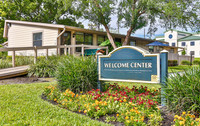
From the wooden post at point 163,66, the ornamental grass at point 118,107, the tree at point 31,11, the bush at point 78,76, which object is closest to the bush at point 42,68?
the bush at point 78,76

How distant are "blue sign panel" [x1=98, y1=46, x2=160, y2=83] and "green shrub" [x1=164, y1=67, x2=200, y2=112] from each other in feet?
1.70

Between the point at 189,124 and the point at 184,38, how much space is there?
151ft

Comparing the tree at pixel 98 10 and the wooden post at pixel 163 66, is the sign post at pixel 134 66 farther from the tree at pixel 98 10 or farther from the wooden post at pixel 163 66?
the tree at pixel 98 10

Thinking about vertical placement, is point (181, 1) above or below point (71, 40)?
above

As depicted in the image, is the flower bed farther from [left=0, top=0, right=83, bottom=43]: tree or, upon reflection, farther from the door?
[left=0, top=0, right=83, bottom=43]: tree

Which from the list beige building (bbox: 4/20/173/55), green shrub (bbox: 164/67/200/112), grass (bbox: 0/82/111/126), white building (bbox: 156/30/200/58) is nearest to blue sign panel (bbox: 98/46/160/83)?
green shrub (bbox: 164/67/200/112)

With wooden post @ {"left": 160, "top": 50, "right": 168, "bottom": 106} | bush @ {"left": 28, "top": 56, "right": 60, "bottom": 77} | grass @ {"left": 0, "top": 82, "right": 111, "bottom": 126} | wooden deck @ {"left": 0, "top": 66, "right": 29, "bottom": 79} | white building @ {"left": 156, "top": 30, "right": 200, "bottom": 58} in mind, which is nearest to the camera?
grass @ {"left": 0, "top": 82, "right": 111, "bottom": 126}

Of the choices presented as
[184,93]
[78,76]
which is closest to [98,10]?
[78,76]

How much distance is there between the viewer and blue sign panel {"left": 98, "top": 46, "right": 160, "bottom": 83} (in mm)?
4227

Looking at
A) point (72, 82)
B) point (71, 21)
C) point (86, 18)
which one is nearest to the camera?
point (72, 82)

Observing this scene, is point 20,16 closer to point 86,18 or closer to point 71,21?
point 71,21

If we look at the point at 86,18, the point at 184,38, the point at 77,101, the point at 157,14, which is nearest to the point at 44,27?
the point at 86,18

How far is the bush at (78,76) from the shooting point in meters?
5.14

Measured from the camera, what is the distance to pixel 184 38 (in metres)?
44.3
